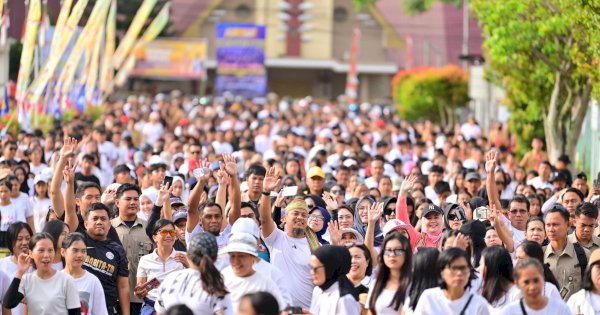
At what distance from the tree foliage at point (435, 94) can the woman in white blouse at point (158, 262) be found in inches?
1278

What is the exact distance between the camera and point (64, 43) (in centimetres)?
2656


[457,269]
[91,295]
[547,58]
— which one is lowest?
[91,295]

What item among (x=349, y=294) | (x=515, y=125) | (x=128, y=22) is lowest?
(x=349, y=294)

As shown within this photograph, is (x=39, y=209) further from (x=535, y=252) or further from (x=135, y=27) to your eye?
(x=135, y=27)

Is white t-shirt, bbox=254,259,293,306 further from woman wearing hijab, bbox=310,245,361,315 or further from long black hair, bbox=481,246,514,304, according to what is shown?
long black hair, bbox=481,246,514,304

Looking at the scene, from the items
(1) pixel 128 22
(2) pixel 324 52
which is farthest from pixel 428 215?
(2) pixel 324 52

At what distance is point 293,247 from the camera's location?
10461mm

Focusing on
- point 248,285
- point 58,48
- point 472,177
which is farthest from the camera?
point 58,48

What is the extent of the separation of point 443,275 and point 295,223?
2506 mm

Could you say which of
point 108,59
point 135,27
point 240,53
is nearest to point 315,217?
point 135,27

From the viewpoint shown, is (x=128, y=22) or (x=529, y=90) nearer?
(x=529, y=90)

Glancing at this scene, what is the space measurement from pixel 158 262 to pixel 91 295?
3.79 feet

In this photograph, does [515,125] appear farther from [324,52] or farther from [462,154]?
[324,52]

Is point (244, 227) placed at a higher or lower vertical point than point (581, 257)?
higher
